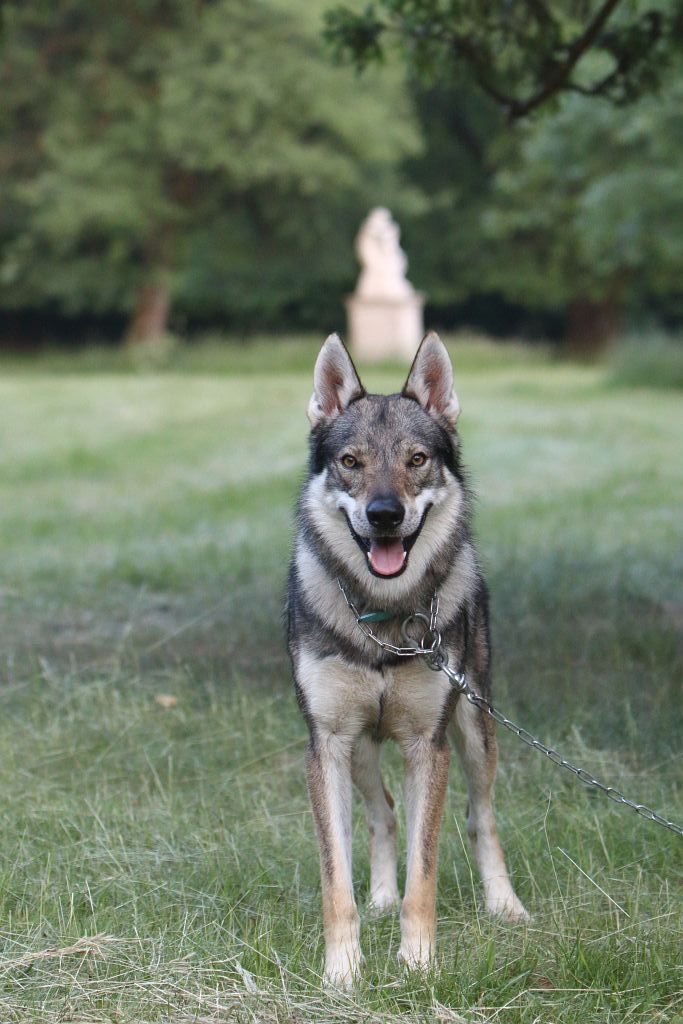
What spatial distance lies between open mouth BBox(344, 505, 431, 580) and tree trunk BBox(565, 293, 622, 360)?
37774mm

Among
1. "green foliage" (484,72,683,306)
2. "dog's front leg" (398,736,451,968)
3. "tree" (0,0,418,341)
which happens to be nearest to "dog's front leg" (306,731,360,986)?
"dog's front leg" (398,736,451,968)

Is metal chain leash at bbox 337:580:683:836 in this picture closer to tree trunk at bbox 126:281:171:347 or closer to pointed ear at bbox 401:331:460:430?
pointed ear at bbox 401:331:460:430

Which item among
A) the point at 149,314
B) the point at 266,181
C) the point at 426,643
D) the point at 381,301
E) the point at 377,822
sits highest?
the point at 266,181

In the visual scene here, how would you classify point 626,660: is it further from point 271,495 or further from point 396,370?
point 396,370

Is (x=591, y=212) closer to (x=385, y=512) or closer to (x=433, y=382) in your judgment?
(x=433, y=382)

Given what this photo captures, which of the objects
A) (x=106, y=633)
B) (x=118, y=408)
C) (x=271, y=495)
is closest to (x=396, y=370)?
(x=118, y=408)

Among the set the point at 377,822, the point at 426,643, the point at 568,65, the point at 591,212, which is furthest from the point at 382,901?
the point at 591,212

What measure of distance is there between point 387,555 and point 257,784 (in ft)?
5.90

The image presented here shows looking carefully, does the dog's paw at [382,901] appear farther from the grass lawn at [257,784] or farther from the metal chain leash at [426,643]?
the metal chain leash at [426,643]

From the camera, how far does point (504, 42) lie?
7.89m

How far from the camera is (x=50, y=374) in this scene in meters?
33.5

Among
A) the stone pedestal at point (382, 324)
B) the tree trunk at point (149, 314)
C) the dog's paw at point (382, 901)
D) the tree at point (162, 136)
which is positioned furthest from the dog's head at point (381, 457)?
the tree trunk at point (149, 314)

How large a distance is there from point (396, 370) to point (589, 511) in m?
19.8

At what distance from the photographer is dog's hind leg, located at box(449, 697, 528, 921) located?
4668 mm
